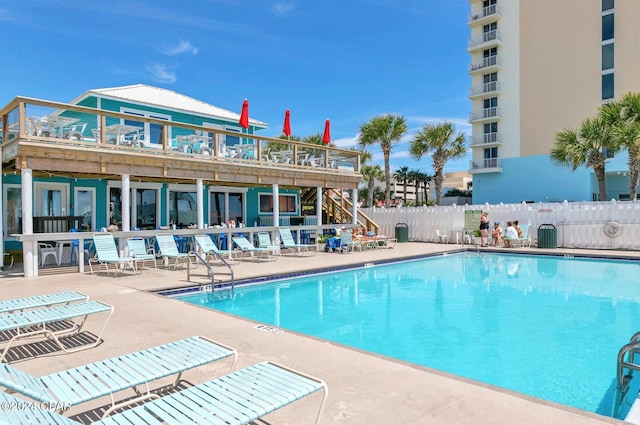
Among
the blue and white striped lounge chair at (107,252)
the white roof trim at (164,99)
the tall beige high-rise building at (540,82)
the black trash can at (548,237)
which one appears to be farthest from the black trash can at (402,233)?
the tall beige high-rise building at (540,82)

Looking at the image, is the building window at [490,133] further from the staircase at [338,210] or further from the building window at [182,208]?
the building window at [182,208]

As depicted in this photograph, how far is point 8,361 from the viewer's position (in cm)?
459

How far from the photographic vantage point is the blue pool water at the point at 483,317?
536 cm

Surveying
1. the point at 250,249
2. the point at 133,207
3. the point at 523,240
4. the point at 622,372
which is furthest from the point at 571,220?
the point at 133,207

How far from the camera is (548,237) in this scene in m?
18.0

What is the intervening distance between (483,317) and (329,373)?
4960mm

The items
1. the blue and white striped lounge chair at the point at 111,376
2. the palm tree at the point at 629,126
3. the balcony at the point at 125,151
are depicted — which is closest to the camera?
the blue and white striped lounge chair at the point at 111,376

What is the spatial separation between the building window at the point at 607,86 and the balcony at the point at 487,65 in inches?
358

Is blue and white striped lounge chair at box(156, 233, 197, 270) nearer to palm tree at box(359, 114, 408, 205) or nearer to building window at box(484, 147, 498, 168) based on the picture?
palm tree at box(359, 114, 408, 205)

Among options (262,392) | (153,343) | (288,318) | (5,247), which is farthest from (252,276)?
(5,247)

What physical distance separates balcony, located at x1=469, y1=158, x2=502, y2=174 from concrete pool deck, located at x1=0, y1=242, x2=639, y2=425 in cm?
3776

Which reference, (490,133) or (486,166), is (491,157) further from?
(490,133)

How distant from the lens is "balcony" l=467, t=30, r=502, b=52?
1539 inches

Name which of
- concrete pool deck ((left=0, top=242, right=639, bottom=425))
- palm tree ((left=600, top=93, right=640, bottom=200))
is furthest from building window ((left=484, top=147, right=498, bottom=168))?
concrete pool deck ((left=0, top=242, right=639, bottom=425))
